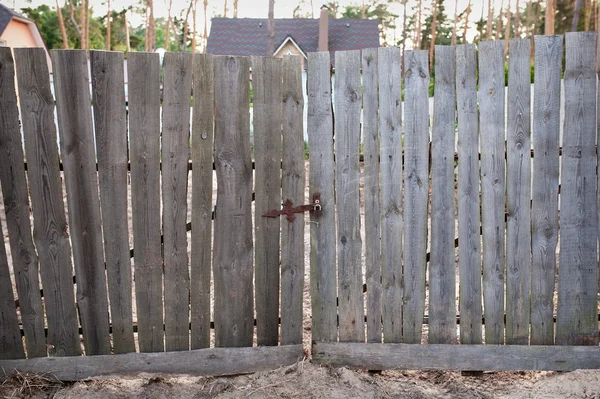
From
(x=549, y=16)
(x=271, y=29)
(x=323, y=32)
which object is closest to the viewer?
(x=549, y=16)

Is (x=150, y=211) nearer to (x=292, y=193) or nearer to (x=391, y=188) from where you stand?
(x=292, y=193)

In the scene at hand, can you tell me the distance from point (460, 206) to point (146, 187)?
190 cm

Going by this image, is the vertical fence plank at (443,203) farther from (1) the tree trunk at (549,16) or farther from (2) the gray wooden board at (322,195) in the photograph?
(1) the tree trunk at (549,16)

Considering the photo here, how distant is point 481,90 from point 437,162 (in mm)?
494

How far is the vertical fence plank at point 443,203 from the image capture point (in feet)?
11.9

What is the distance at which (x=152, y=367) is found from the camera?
12.7 feet

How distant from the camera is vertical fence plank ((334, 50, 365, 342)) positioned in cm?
Result: 364

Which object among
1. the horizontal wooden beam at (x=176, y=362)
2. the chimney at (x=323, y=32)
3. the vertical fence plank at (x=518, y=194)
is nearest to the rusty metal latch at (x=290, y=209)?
the horizontal wooden beam at (x=176, y=362)

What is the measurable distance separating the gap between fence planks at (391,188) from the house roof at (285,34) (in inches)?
933

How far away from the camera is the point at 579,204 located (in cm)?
371

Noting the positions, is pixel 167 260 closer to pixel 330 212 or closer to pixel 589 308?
pixel 330 212

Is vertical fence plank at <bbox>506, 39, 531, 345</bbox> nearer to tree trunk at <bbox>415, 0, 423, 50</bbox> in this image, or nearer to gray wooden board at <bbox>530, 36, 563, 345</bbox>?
gray wooden board at <bbox>530, 36, 563, 345</bbox>

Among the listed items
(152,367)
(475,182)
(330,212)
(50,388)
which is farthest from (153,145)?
(475,182)

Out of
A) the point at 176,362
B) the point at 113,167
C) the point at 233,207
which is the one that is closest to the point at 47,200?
the point at 113,167
